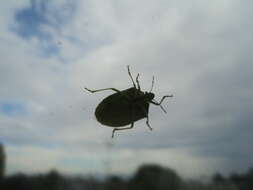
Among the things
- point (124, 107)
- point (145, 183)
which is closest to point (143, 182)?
point (145, 183)

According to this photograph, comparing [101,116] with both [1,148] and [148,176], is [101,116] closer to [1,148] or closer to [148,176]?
[1,148]

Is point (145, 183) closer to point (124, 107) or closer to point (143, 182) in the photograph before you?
point (143, 182)

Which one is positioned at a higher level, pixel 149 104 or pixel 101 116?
pixel 149 104

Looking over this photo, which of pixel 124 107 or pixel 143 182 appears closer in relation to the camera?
pixel 124 107

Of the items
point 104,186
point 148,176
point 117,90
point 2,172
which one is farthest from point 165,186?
point 117,90

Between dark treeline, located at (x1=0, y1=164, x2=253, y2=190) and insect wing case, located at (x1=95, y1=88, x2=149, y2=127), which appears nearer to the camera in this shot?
insect wing case, located at (x1=95, y1=88, x2=149, y2=127)

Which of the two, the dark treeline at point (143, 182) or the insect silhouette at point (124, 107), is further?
the dark treeline at point (143, 182)
